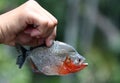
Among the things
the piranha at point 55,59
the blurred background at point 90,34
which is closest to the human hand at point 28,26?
the piranha at point 55,59

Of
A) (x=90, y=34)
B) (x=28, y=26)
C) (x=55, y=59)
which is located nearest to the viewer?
(x=55, y=59)

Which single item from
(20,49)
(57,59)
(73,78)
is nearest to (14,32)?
(20,49)

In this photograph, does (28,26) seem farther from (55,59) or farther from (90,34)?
(90,34)

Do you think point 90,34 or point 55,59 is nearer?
point 55,59

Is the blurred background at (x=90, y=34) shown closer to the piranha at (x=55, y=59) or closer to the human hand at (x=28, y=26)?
the human hand at (x=28, y=26)

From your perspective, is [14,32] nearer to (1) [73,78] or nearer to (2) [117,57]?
(1) [73,78]

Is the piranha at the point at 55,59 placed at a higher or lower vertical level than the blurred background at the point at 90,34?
higher

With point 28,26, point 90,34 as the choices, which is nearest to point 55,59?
point 28,26
